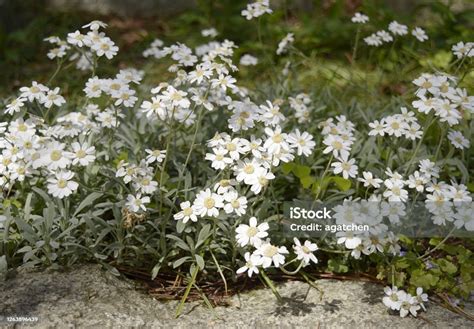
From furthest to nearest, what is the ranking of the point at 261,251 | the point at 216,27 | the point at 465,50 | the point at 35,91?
the point at 216,27 < the point at 465,50 < the point at 35,91 < the point at 261,251

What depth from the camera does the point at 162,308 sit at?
2.17m

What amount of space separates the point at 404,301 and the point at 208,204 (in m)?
0.77

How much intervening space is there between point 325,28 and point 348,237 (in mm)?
2851

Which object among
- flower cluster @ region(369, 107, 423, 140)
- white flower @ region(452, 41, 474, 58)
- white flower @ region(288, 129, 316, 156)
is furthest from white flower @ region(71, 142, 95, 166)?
white flower @ region(452, 41, 474, 58)

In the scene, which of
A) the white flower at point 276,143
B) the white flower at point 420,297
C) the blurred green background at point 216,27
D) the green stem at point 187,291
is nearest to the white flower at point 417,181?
the white flower at point 420,297

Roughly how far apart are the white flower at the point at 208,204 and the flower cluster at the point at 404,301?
675 mm

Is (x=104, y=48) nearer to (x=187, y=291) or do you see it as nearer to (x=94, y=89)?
(x=94, y=89)

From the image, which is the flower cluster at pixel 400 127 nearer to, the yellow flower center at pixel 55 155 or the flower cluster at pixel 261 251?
the flower cluster at pixel 261 251

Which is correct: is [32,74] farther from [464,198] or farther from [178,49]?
[464,198]

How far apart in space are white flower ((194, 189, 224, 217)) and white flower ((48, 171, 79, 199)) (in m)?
0.42

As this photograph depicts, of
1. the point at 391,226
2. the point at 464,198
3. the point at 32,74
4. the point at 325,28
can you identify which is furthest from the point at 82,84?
the point at 464,198

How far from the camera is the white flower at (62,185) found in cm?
202

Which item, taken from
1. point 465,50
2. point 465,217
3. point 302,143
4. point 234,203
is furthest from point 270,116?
point 465,50

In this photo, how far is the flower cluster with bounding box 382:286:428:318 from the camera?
6.89 ft
